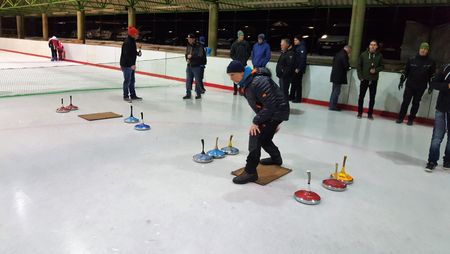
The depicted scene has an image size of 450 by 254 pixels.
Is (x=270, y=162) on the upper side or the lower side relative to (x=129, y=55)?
lower

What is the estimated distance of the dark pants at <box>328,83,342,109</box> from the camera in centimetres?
845

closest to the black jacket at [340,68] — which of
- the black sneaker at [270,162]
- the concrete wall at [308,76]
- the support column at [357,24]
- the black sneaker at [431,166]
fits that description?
the concrete wall at [308,76]

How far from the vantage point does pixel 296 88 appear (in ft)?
30.4

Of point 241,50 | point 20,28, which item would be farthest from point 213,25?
point 20,28

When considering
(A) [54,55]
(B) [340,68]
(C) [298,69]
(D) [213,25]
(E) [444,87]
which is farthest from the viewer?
(A) [54,55]

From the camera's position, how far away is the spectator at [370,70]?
24.2 feet

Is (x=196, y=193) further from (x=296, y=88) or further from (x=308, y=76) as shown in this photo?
(x=308, y=76)

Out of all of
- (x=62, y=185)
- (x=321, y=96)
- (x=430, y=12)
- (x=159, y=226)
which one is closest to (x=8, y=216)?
(x=62, y=185)

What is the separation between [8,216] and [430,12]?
1374 cm

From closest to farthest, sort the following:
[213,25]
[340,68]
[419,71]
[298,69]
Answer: [419,71] → [340,68] → [298,69] → [213,25]

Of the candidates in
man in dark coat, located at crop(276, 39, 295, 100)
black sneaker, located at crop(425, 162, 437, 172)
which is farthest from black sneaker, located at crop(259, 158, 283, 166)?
man in dark coat, located at crop(276, 39, 295, 100)

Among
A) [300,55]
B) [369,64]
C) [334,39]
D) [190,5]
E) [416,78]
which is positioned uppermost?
[190,5]

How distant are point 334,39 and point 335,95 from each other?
23.3 ft

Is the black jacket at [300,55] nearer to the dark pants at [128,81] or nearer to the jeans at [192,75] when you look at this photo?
the jeans at [192,75]
